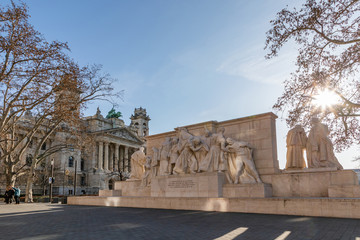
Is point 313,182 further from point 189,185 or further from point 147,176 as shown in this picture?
point 147,176

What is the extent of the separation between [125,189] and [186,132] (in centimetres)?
601

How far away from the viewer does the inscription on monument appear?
14539mm

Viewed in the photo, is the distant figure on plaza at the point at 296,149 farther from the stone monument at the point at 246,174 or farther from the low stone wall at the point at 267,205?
the low stone wall at the point at 267,205

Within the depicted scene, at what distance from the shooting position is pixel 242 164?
13359mm

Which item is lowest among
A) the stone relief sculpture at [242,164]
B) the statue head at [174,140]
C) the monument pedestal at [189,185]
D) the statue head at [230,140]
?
the monument pedestal at [189,185]

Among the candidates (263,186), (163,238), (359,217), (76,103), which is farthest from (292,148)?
(76,103)

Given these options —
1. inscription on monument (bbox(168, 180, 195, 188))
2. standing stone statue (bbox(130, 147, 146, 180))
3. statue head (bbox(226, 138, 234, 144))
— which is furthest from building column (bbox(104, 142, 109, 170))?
statue head (bbox(226, 138, 234, 144))

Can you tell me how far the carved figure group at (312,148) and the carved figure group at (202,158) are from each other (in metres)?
1.72

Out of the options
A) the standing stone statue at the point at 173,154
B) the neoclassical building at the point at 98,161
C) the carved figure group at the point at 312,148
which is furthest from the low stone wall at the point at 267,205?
the neoclassical building at the point at 98,161

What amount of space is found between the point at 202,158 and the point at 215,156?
918 mm

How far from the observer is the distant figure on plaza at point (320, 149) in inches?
471

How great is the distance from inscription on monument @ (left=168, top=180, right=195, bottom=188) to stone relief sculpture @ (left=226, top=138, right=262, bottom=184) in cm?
203

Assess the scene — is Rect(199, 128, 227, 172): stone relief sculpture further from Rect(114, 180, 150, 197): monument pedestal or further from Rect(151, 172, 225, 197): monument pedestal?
Rect(114, 180, 150, 197): monument pedestal

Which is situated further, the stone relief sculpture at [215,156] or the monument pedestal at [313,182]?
the stone relief sculpture at [215,156]
